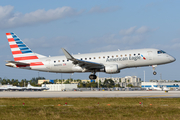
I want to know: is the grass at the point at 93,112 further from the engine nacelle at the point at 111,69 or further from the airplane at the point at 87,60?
the engine nacelle at the point at 111,69

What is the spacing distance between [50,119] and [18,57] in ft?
115

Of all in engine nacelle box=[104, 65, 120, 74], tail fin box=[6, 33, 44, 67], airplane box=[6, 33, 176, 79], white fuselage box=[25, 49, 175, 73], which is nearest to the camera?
white fuselage box=[25, 49, 175, 73]

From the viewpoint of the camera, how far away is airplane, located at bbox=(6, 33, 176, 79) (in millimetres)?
43000

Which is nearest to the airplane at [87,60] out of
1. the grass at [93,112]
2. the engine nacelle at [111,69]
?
the engine nacelle at [111,69]

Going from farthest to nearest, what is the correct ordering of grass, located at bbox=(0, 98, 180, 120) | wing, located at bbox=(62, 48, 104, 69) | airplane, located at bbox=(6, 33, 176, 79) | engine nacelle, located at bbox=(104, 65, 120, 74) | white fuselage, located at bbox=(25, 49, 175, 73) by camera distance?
1. engine nacelle, located at bbox=(104, 65, 120, 74)
2. airplane, located at bbox=(6, 33, 176, 79)
3. white fuselage, located at bbox=(25, 49, 175, 73)
4. wing, located at bbox=(62, 48, 104, 69)
5. grass, located at bbox=(0, 98, 180, 120)

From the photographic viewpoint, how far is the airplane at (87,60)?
43000mm

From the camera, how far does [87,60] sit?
4566cm

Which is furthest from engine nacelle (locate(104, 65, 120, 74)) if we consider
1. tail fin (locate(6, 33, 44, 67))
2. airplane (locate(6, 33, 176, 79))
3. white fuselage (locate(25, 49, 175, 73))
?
tail fin (locate(6, 33, 44, 67))

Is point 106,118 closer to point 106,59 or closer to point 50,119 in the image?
point 50,119

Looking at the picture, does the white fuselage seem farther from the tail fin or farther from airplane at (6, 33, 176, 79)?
the tail fin

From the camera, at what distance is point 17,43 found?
5028 cm

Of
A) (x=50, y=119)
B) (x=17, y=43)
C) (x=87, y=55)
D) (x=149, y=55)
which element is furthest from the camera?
(x=17, y=43)

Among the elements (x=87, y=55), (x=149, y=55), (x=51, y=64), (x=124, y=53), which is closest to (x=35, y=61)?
(x=51, y=64)

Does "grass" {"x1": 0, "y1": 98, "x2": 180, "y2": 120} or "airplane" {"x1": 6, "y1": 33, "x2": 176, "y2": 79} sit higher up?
"airplane" {"x1": 6, "y1": 33, "x2": 176, "y2": 79}
